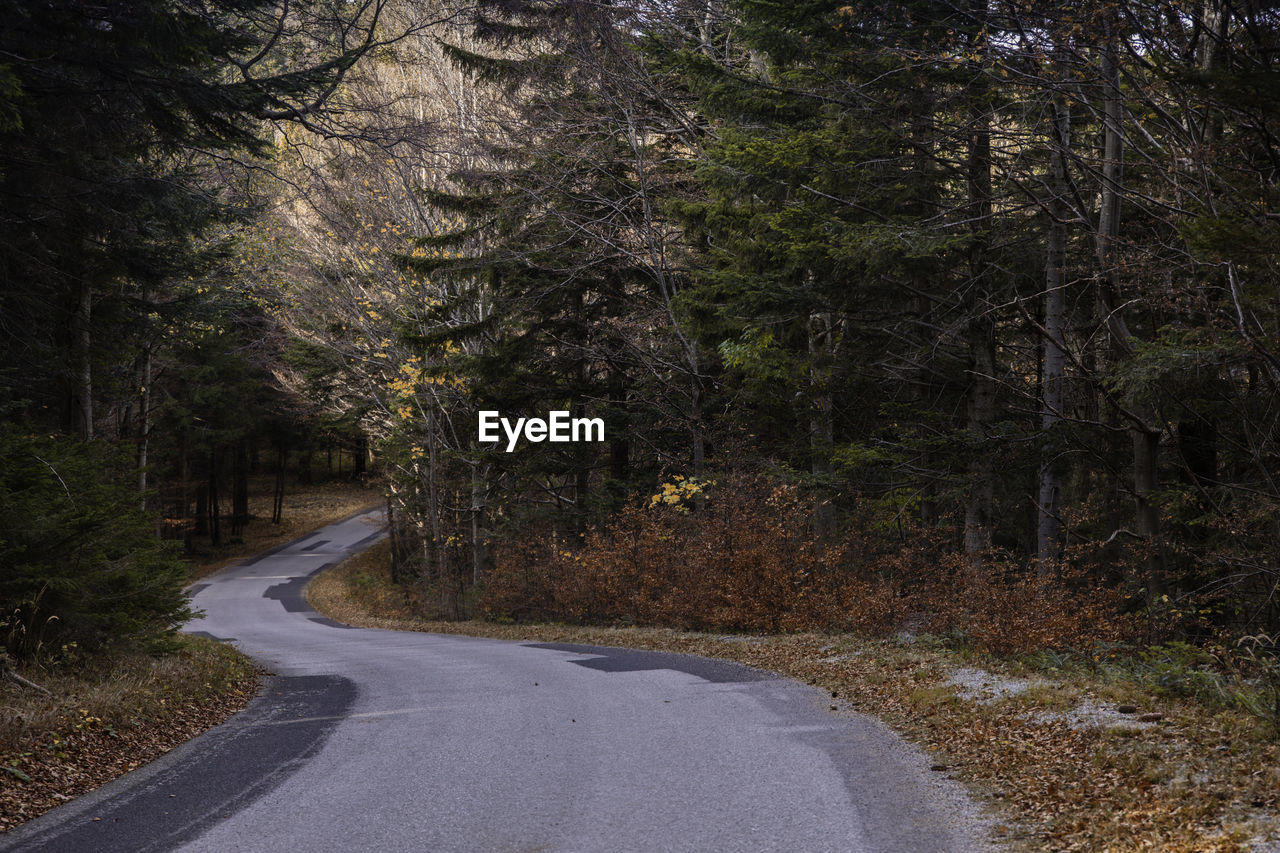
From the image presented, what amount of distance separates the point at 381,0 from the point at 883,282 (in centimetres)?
966

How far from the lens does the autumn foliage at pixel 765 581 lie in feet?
38.9

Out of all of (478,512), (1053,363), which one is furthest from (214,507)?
(1053,363)

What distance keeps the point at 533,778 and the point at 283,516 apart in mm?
55124

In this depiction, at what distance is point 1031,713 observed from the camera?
8.17 meters

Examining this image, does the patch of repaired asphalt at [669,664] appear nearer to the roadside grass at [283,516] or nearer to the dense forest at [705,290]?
the dense forest at [705,290]

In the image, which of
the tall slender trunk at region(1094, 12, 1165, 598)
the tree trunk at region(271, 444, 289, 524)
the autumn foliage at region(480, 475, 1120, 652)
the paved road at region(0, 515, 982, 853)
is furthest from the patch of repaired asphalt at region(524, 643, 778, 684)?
the tree trunk at region(271, 444, 289, 524)

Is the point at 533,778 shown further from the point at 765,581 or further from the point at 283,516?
the point at 283,516

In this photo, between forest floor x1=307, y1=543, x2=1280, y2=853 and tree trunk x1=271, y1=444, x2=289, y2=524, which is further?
tree trunk x1=271, y1=444, x2=289, y2=524

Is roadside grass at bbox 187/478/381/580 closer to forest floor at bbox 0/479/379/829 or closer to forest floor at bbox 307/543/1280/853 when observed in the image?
forest floor at bbox 0/479/379/829

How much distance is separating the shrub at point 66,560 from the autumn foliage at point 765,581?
31.5 feet

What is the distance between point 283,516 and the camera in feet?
191

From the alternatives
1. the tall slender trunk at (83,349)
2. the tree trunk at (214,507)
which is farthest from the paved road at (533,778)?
the tree trunk at (214,507)

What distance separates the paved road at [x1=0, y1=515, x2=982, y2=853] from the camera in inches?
229
